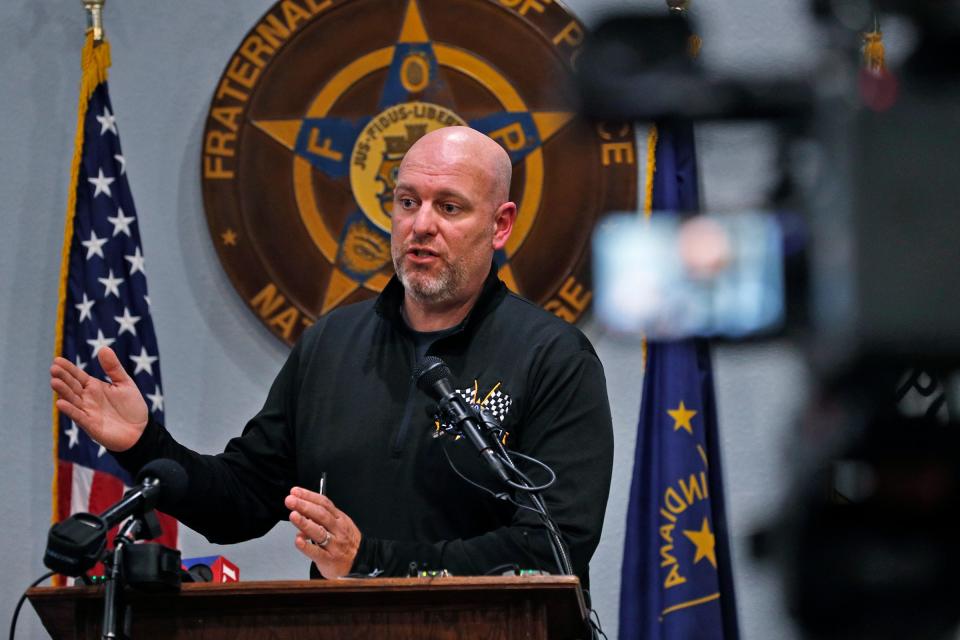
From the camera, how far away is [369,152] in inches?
206

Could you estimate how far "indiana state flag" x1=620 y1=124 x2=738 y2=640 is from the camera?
4.44 metres

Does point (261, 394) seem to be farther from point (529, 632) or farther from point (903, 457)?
point (903, 457)

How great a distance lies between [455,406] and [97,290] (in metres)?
2.81

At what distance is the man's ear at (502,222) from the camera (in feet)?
11.2

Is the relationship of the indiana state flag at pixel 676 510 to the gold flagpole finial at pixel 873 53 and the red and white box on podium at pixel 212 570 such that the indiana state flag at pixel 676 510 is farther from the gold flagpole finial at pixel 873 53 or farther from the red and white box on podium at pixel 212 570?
the gold flagpole finial at pixel 873 53

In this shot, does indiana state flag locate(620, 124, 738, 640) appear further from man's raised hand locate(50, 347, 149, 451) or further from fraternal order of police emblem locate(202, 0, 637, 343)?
man's raised hand locate(50, 347, 149, 451)

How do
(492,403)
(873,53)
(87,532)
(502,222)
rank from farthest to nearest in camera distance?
(502,222) < (492,403) < (87,532) < (873,53)

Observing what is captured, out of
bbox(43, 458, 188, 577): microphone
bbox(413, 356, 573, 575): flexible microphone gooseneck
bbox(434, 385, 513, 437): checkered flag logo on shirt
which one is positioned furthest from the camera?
bbox(434, 385, 513, 437): checkered flag logo on shirt

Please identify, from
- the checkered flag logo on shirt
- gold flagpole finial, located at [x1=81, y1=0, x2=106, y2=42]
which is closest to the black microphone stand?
the checkered flag logo on shirt

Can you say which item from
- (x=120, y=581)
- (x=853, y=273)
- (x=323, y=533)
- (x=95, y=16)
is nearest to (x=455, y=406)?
(x=323, y=533)

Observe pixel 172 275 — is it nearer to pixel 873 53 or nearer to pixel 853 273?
pixel 873 53

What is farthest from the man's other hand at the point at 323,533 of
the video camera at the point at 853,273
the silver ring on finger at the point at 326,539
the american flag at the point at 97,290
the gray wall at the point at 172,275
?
the gray wall at the point at 172,275

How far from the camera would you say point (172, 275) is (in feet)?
17.3

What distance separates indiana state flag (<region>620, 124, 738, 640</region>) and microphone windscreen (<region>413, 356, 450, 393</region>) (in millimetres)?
1873
